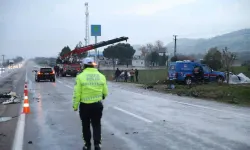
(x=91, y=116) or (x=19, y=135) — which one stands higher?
(x=91, y=116)

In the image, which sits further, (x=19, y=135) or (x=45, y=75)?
(x=45, y=75)

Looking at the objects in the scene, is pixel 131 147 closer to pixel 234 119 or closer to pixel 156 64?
pixel 234 119

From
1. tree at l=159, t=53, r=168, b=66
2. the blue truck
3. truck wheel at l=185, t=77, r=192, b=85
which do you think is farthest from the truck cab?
tree at l=159, t=53, r=168, b=66

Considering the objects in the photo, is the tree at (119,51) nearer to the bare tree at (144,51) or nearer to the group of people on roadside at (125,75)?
the bare tree at (144,51)

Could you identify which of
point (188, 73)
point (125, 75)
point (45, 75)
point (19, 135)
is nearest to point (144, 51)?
point (125, 75)

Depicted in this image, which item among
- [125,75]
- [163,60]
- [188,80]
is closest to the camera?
[188,80]

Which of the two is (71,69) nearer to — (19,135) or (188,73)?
(188,73)

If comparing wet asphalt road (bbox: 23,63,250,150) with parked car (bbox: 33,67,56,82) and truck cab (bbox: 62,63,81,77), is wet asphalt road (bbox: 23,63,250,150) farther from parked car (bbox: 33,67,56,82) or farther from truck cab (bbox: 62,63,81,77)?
truck cab (bbox: 62,63,81,77)

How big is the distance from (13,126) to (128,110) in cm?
465

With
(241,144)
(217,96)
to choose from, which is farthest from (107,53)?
(241,144)

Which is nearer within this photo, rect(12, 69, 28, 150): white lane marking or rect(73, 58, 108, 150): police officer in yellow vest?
rect(73, 58, 108, 150): police officer in yellow vest

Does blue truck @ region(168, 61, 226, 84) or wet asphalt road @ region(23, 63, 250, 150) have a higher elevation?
blue truck @ region(168, 61, 226, 84)

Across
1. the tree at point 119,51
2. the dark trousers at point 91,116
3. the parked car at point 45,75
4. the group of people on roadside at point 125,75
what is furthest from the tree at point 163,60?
the dark trousers at point 91,116

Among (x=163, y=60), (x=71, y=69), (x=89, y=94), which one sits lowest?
(x=71, y=69)
